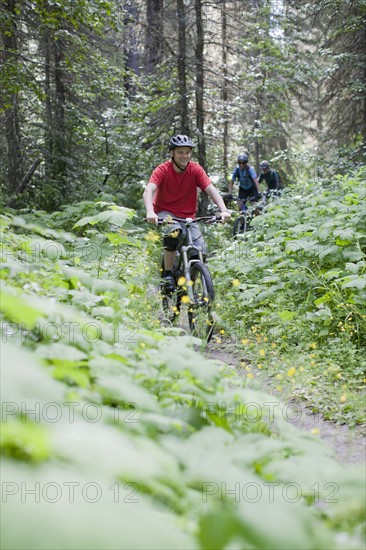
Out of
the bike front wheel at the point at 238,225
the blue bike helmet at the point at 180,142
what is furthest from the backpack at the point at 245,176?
the blue bike helmet at the point at 180,142

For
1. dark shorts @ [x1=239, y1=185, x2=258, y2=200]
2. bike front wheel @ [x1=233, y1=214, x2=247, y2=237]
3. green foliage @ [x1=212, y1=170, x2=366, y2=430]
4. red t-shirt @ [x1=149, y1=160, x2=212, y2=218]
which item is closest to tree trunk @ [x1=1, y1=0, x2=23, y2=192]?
bike front wheel @ [x1=233, y1=214, x2=247, y2=237]

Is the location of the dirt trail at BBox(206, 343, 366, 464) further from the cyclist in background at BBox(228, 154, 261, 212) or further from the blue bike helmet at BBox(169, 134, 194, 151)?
the cyclist in background at BBox(228, 154, 261, 212)

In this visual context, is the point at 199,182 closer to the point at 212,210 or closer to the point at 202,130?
the point at 202,130

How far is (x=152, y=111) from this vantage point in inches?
604

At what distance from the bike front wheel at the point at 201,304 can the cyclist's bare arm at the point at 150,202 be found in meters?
0.73

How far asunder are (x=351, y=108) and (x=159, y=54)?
613 cm

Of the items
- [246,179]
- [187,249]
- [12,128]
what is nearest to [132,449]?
[187,249]

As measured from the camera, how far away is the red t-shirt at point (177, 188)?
7.10 meters

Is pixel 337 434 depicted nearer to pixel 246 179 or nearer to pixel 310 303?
pixel 310 303

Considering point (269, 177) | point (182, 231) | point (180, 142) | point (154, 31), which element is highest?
point (154, 31)

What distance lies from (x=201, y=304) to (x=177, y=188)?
178 centimetres

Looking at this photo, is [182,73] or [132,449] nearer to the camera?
[132,449]

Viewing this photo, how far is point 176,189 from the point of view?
281 inches

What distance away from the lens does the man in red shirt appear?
6898mm
